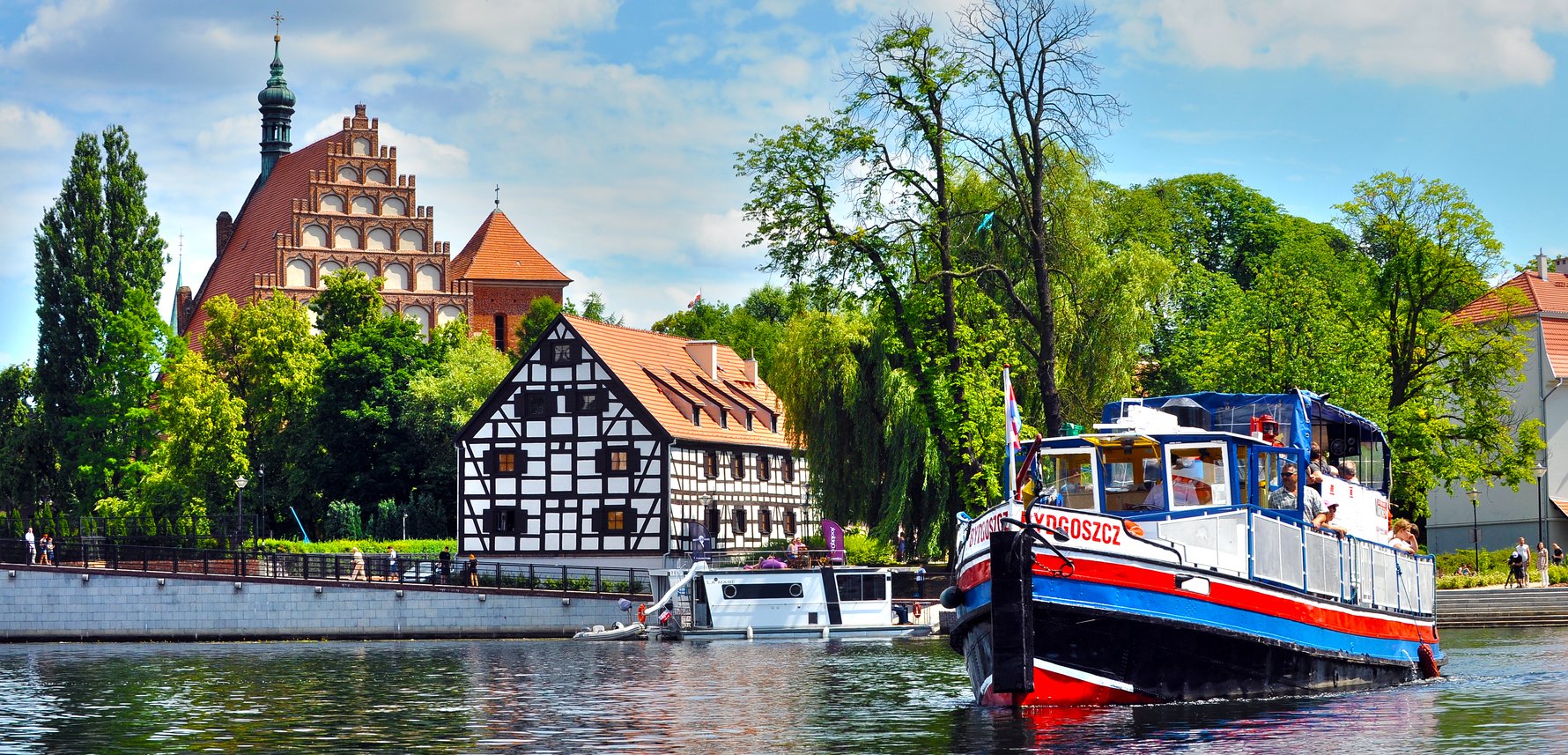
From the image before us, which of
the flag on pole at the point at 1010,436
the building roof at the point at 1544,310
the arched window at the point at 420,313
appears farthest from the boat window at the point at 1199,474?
the arched window at the point at 420,313

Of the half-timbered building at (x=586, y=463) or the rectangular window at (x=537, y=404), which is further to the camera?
the rectangular window at (x=537, y=404)

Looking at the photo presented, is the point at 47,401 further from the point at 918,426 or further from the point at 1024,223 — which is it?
the point at 1024,223

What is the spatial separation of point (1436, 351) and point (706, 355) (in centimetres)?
3029

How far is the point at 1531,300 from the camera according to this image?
65.8 m

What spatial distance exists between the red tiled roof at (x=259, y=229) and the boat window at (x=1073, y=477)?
77118 mm

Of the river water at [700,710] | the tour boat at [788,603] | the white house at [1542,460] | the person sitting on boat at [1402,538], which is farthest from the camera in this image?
the white house at [1542,460]

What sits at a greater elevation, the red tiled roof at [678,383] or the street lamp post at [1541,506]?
the red tiled roof at [678,383]

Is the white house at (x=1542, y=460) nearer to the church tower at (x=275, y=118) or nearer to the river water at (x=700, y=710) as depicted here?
the river water at (x=700, y=710)

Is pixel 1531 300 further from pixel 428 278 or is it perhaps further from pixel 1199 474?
pixel 428 278

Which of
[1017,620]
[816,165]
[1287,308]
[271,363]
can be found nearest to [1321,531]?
[1017,620]

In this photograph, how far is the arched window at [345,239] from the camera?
92.4m

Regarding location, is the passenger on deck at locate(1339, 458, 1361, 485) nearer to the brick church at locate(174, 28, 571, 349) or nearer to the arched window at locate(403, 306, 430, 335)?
the brick church at locate(174, 28, 571, 349)

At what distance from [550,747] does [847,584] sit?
2980 centimetres

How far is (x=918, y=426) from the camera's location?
4925 centimetres
